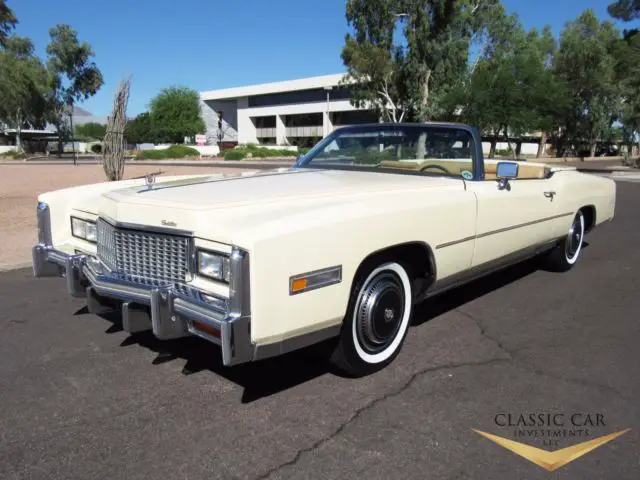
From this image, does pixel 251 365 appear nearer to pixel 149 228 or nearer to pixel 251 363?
pixel 251 363

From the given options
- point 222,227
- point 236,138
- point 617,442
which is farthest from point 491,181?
point 236,138

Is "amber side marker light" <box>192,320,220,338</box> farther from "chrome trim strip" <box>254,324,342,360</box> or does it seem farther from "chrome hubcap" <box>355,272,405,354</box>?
"chrome hubcap" <box>355,272,405,354</box>

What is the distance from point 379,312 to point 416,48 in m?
29.4

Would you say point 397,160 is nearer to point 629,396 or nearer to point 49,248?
point 629,396

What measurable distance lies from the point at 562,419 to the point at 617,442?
0.91 feet

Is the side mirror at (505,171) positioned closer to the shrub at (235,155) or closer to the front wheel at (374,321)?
the front wheel at (374,321)

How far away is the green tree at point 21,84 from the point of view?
4894 cm

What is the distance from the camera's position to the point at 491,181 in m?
4.22

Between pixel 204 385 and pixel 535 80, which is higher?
pixel 535 80

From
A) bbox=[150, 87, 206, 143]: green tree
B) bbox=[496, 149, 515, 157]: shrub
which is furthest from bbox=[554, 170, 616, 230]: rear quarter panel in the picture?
bbox=[150, 87, 206, 143]: green tree

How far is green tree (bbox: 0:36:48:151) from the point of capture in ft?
161

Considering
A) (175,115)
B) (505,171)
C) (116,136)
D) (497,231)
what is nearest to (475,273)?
(497,231)

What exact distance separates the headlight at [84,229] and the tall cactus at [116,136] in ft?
26.4

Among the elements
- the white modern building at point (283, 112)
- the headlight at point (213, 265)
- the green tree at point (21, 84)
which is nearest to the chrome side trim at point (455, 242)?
the headlight at point (213, 265)
